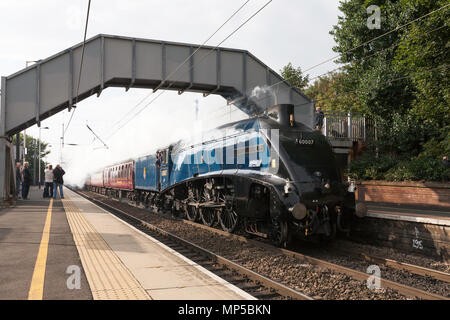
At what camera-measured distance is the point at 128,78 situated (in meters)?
17.4

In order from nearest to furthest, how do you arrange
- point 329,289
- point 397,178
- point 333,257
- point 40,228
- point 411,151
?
point 329,289, point 333,257, point 40,228, point 397,178, point 411,151

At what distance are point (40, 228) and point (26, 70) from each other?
927cm

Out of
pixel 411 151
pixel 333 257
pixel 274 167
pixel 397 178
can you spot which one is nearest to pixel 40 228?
pixel 274 167

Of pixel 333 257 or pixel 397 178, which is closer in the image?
pixel 333 257

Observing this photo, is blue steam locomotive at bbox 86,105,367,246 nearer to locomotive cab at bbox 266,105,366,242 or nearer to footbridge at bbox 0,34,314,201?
locomotive cab at bbox 266,105,366,242

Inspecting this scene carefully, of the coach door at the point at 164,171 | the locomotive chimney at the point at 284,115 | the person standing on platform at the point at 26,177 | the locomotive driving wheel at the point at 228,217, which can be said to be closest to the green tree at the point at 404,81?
the locomotive chimney at the point at 284,115

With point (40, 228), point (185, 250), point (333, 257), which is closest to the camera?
point (333, 257)

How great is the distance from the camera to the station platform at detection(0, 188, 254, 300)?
453 cm

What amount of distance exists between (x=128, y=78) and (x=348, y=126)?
11275mm

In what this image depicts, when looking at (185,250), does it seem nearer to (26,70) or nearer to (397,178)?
(397,178)

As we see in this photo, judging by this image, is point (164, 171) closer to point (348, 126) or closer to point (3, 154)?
point (3, 154)

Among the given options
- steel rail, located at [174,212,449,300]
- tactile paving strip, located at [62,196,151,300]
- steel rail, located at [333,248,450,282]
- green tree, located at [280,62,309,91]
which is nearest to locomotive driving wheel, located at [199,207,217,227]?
steel rail, located at [174,212,449,300]

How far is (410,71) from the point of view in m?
16.1

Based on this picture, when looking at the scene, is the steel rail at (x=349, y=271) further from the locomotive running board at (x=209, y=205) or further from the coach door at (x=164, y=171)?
Result: the coach door at (x=164, y=171)
